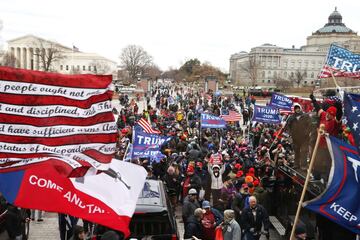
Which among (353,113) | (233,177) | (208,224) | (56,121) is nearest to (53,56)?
(233,177)

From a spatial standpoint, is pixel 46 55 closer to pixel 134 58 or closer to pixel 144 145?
pixel 134 58

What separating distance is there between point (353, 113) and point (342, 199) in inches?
40.0

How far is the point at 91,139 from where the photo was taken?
522cm

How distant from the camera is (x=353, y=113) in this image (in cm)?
536

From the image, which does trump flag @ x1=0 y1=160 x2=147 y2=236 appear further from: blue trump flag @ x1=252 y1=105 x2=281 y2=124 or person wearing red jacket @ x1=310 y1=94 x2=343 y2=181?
blue trump flag @ x1=252 y1=105 x2=281 y2=124

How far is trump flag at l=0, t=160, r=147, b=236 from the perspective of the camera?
4.69m

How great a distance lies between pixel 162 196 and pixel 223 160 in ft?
19.4

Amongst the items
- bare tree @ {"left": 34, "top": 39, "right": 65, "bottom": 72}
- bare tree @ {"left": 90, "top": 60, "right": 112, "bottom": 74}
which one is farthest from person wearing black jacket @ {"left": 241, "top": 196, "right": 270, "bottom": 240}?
bare tree @ {"left": 90, "top": 60, "right": 112, "bottom": 74}

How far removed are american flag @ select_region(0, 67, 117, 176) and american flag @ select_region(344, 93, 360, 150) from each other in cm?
276

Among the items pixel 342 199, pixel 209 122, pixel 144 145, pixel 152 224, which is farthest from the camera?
pixel 209 122

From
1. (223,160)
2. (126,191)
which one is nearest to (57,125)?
(126,191)

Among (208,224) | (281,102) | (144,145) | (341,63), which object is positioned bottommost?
(208,224)

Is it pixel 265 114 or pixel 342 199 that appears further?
pixel 265 114

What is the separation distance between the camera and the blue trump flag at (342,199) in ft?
17.4
